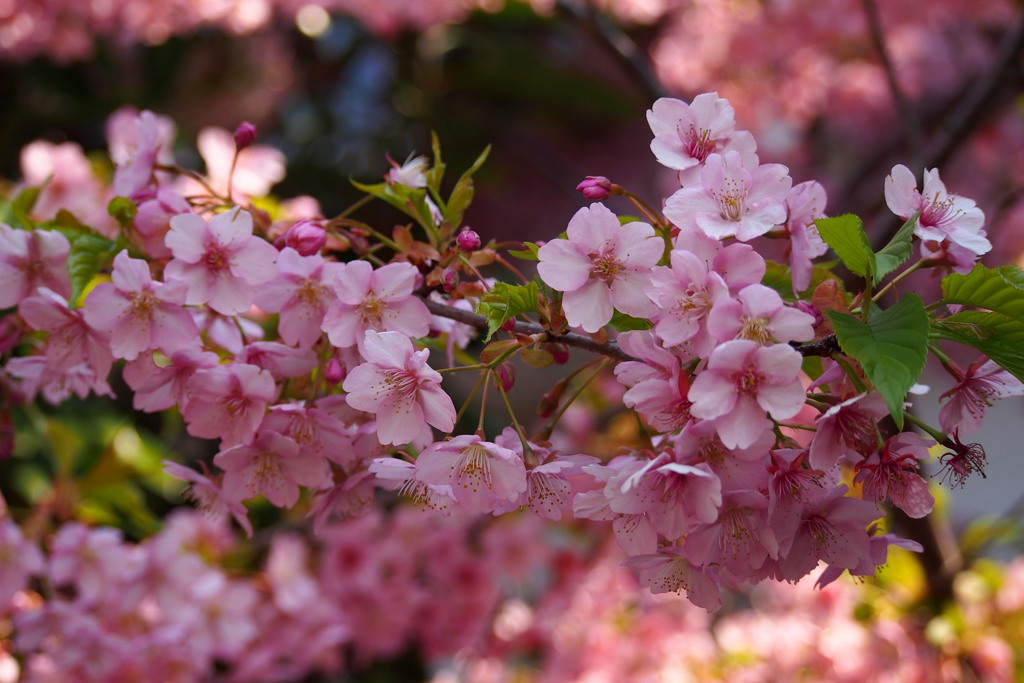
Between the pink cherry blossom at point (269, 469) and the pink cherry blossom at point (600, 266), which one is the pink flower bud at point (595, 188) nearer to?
Result: the pink cherry blossom at point (600, 266)

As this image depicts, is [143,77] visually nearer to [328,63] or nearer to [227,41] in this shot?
[227,41]

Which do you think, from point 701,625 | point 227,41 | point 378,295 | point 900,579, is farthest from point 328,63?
point 378,295

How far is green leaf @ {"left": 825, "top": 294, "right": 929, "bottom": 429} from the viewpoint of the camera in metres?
0.39

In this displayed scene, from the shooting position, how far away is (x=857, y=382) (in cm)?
45

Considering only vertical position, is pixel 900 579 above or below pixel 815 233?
below

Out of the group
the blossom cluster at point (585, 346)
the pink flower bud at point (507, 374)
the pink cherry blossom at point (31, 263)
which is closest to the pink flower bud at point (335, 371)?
the blossom cluster at point (585, 346)

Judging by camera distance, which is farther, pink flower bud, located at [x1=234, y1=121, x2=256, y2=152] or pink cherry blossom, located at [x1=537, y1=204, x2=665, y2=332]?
pink flower bud, located at [x1=234, y1=121, x2=256, y2=152]

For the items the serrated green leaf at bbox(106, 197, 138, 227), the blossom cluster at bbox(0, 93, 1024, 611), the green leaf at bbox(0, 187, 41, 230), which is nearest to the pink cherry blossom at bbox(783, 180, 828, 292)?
the blossom cluster at bbox(0, 93, 1024, 611)

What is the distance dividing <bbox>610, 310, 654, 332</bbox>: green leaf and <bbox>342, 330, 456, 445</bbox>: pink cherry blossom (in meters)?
0.12

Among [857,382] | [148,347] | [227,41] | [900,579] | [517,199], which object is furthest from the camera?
[517,199]

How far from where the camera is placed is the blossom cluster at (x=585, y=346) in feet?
1.48

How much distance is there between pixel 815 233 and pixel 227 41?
2.44m

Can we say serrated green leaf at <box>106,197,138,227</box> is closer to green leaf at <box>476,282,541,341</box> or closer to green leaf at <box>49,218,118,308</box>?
green leaf at <box>49,218,118,308</box>

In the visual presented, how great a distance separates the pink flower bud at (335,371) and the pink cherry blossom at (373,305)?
0.03 meters
